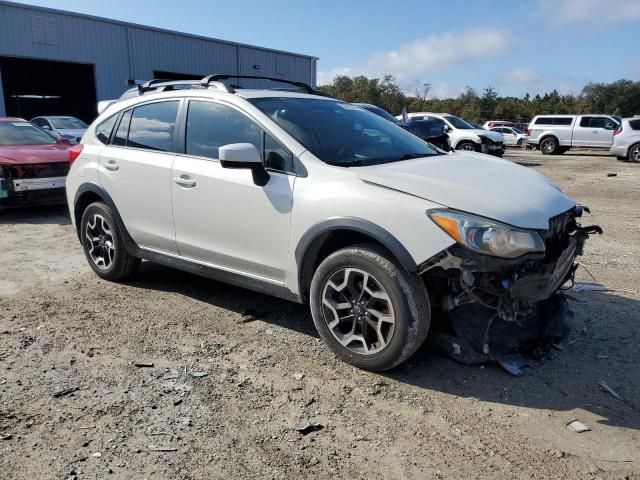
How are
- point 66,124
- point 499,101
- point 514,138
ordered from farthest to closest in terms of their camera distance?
point 499,101 < point 514,138 < point 66,124

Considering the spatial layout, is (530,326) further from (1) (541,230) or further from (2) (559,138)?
(2) (559,138)

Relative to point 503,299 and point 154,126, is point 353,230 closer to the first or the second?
point 503,299

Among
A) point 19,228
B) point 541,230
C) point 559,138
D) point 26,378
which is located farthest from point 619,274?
point 559,138

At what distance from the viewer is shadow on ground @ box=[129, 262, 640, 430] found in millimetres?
3096

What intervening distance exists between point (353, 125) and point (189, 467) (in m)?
2.78

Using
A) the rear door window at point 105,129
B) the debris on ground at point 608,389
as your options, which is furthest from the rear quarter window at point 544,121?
the debris on ground at point 608,389

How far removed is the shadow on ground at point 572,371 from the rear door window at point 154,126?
151 centimetres

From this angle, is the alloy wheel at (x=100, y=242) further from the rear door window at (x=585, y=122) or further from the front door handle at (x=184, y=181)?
the rear door window at (x=585, y=122)

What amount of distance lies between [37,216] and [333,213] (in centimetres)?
732

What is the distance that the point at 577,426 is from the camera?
9.39 feet

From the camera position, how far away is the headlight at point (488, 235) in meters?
2.95

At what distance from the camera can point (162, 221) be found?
448 centimetres

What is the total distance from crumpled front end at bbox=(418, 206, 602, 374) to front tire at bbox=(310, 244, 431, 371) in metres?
0.18

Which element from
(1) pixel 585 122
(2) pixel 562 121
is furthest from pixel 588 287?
(2) pixel 562 121
